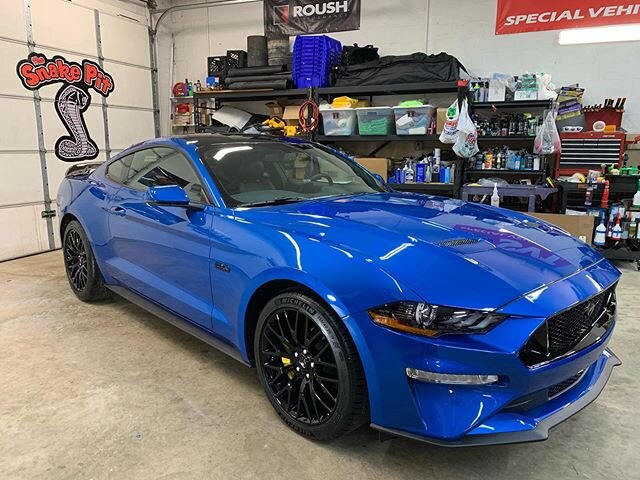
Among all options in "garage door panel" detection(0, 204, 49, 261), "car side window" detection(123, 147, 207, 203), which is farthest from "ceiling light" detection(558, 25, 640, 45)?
"garage door panel" detection(0, 204, 49, 261)

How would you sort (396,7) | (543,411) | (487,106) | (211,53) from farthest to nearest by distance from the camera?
(211,53), (396,7), (487,106), (543,411)

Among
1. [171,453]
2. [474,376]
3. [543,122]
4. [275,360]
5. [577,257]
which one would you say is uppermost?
[543,122]

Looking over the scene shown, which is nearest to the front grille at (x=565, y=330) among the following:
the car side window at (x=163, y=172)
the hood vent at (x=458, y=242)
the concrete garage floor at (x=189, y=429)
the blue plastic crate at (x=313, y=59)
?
the hood vent at (x=458, y=242)

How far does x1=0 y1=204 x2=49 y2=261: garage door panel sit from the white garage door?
0.01 meters

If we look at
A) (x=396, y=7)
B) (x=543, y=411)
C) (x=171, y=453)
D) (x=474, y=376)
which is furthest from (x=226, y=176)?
(x=396, y=7)

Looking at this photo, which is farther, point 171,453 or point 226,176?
point 226,176

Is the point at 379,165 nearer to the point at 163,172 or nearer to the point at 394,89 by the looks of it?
the point at 394,89

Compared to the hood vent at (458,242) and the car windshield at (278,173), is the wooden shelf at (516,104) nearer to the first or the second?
the car windshield at (278,173)

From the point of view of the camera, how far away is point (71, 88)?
6.09 meters

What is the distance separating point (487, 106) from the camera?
531 centimetres

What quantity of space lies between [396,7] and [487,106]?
189 centimetres

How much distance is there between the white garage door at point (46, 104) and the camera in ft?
17.7

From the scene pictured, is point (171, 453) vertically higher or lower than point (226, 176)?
lower

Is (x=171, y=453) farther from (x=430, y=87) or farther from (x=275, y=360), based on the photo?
(x=430, y=87)
